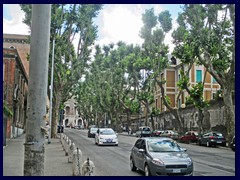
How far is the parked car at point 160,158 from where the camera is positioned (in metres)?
11.0

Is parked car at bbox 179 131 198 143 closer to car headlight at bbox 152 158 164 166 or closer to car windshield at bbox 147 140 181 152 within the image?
car windshield at bbox 147 140 181 152

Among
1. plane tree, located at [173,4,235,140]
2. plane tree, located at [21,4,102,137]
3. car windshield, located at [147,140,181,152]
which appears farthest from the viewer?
plane tree, located at [21,4,102,137]

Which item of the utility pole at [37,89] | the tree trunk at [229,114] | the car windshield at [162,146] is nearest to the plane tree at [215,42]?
the tree trunk at [229,114]

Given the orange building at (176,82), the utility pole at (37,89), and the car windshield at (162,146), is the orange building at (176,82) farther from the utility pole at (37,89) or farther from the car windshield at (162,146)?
the utility pole at (37,89)

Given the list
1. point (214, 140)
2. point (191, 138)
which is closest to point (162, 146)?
point (214, 140)

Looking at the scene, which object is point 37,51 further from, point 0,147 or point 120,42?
point 120,42

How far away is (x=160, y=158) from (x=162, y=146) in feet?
4.21

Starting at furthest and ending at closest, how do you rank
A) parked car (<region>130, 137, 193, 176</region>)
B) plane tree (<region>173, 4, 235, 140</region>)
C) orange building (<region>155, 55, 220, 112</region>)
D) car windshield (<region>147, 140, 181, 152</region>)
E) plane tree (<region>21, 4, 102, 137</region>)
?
1. orange building (<region>155, 55, 220, 112</region>)
2. plane tree (<region>21, 4, 102, 137</region>)
3. plane tree (<region>173, 4, 235, 140</region>)
4. car windshield (<region>147, 140, 181, 152</region>)
5. parked car (<region>130, 137, 193, 176</region>)

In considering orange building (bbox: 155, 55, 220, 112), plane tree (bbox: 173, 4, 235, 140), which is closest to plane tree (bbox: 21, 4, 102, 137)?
plane tree (bbox: 173, 4, 235, 140)

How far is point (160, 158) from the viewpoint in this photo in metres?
11.3

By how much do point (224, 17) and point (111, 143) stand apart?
13192 mm

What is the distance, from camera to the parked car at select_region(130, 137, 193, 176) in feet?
36.0

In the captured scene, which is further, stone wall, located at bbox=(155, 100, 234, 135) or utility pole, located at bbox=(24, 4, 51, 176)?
stone wall, located at bbox=(155, 100, 234, 135)

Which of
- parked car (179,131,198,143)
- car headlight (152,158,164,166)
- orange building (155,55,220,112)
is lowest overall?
parked car (179,131,198,143)
